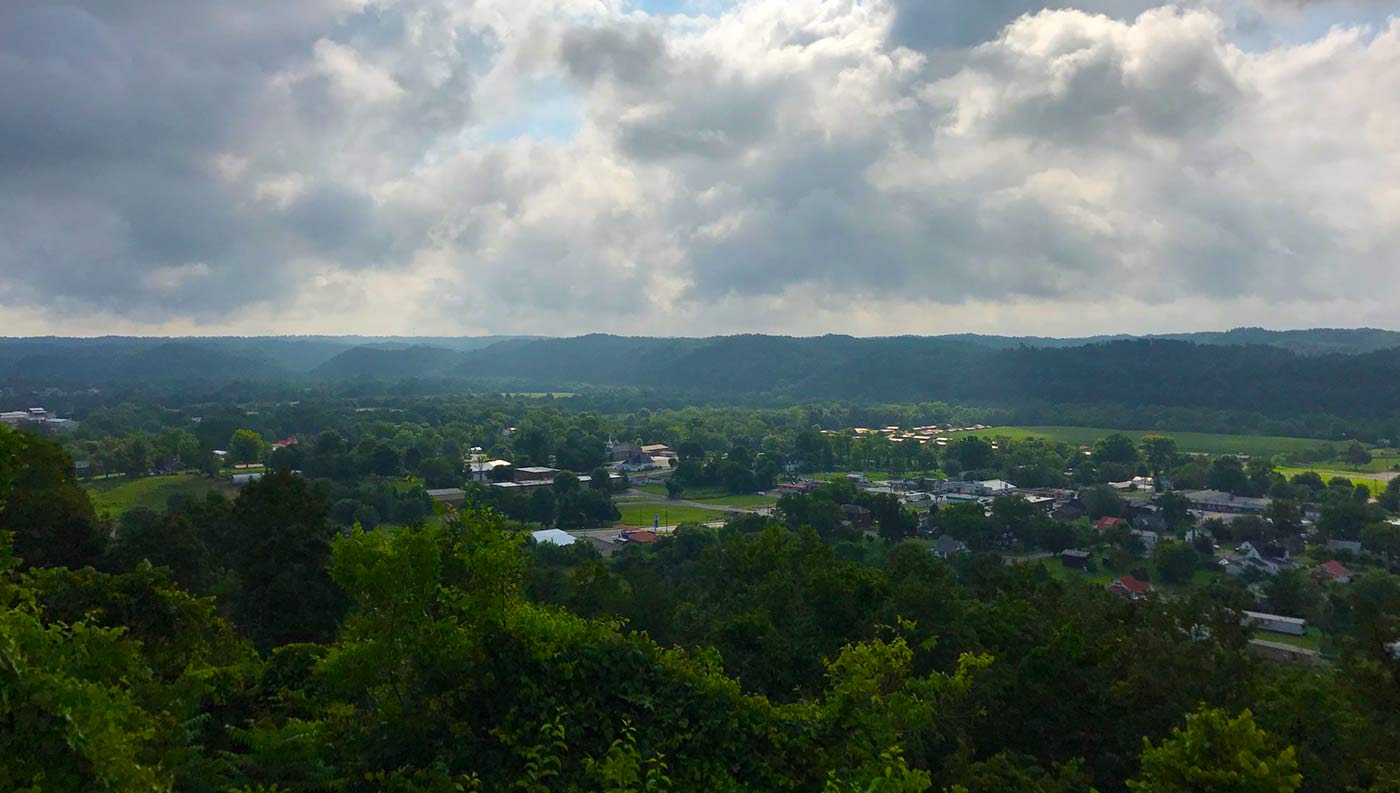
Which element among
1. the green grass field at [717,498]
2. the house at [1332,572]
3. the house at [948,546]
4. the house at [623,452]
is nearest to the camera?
the house at [1332,572]

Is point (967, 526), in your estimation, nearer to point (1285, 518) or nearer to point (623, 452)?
point (1285, 518)

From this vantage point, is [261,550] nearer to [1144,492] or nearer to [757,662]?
[757,662]

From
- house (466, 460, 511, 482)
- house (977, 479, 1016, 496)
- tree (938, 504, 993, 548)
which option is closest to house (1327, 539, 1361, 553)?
tree (938, 504, 993, 548)

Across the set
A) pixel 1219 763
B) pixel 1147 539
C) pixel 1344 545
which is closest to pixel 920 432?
pixel 1147 539

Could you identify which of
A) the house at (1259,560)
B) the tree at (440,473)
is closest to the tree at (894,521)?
the house at (1259,560)

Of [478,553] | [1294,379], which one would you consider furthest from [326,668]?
[1294,379]

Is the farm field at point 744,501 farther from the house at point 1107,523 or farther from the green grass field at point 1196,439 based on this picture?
the green grass field at point 1196,439
